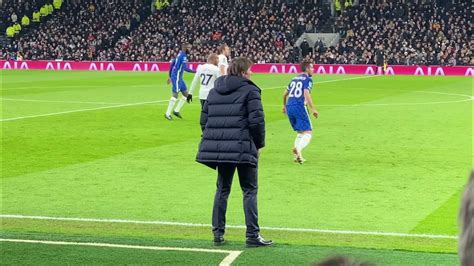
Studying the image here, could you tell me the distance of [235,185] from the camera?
13.6 metres

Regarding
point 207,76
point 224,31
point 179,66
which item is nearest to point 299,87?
point 207,76

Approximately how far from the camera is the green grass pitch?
9.02 meters

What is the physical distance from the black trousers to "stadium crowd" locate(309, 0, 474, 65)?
40018 mm

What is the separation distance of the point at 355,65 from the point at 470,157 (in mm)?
34040

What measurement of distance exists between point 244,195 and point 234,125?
72cm

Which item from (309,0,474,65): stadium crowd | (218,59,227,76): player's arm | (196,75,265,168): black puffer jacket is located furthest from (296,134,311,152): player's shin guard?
(309,0,474,65): stadium crowd

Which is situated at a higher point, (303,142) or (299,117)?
(299,117)

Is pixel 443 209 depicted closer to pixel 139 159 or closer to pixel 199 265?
pixel 199 265

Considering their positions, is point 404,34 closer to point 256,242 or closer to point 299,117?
point 299,117

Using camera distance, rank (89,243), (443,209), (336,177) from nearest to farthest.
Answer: (89,243) → (443,209) → (336,177)

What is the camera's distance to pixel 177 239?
30.8 feet

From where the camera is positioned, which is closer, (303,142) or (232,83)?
(232,83)

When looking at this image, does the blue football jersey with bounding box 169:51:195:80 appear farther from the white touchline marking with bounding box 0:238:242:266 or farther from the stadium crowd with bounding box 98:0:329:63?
the stadium crowd with bounding box 98:0:329:63

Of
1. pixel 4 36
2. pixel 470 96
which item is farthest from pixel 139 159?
pixel 4 36
